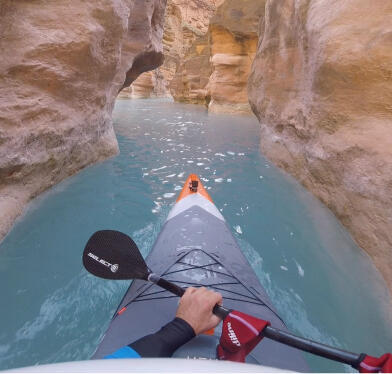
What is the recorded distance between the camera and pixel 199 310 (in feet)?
3.53

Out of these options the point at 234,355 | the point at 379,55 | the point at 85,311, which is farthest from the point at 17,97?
the point at 379,55

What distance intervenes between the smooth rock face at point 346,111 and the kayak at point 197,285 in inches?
43.3

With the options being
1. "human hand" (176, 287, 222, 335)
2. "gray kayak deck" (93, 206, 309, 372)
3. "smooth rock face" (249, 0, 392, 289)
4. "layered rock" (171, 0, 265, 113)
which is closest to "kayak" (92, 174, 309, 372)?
"gray kayak deck" (93, 206, 309, 372)

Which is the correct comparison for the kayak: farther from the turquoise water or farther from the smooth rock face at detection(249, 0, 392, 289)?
the smooth rock face at detection(249, 0, 392, 289)

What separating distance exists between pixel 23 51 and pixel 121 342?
327 centimetres

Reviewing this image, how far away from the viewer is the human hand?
1.05 m

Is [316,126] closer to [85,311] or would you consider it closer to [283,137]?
[283,137]

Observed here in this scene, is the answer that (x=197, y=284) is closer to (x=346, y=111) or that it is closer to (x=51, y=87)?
(x=346, y=111)

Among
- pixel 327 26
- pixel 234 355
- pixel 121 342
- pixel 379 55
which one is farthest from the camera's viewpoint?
pixel 327 26

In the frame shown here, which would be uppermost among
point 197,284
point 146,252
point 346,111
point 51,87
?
point 51,87

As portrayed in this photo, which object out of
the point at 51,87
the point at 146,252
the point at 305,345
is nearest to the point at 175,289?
the point at 305,345

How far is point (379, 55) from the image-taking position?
2.18 metres

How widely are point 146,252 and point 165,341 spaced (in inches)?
57.8

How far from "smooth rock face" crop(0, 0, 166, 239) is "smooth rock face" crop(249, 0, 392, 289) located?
296 centimetres
